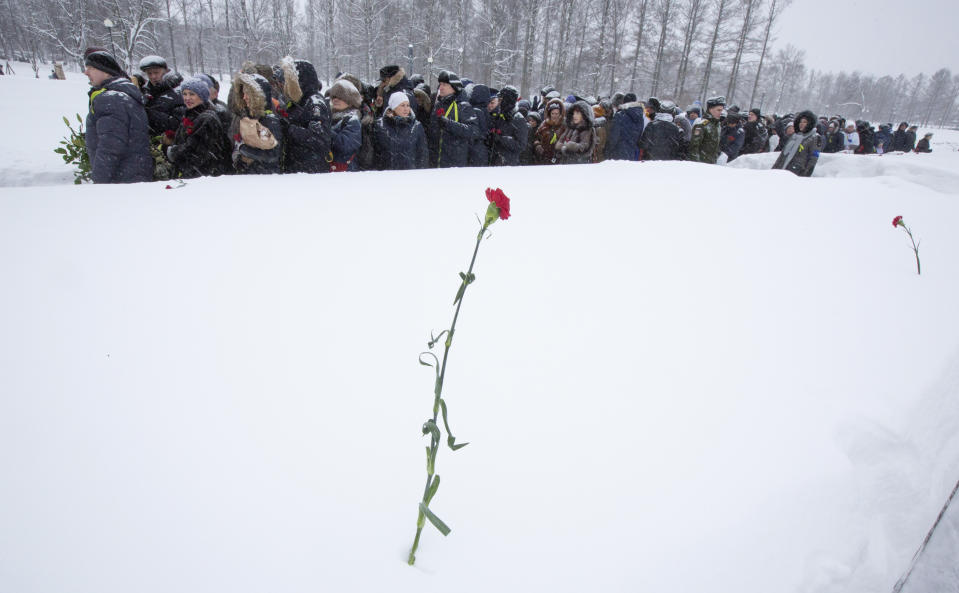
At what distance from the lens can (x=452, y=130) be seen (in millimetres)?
5250

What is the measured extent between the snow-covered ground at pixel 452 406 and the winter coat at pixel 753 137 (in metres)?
Answer: 9.83

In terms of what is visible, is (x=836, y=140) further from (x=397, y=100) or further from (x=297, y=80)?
(x=297, y=80)

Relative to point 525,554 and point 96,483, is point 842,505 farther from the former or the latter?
point 96,483

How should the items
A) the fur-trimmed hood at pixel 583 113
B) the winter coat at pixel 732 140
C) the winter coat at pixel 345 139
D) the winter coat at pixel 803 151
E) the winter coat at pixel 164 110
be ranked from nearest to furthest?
the winter coat at pixel 164 110, the winter coat at pixel 345 139, the fur-trimmed hood at pixel 583 113, the winter coat at pixel 803 151, the winter coat at pixel 732 140

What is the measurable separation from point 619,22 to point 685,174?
28.7 metres

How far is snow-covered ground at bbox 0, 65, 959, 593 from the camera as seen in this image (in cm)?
98

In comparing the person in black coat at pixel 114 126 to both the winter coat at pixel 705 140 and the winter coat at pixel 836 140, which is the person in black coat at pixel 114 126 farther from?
the winter coat at pixel 836 140

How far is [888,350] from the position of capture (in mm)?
1810

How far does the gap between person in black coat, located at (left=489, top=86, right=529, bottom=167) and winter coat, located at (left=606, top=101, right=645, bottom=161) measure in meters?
1.84

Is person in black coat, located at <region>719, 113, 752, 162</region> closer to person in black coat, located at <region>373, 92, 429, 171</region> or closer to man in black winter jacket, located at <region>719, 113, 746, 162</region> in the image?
man in black winter jacket, located at <region>719, 113, 746, 162</region>

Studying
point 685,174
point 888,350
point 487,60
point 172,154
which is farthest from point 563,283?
point 487,60

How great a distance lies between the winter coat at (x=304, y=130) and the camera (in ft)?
13.0

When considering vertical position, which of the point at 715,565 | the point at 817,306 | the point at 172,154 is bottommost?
the point at 715,565

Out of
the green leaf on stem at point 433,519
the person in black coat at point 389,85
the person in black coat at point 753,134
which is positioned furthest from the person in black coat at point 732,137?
the green leaf on stem at point 433,519
